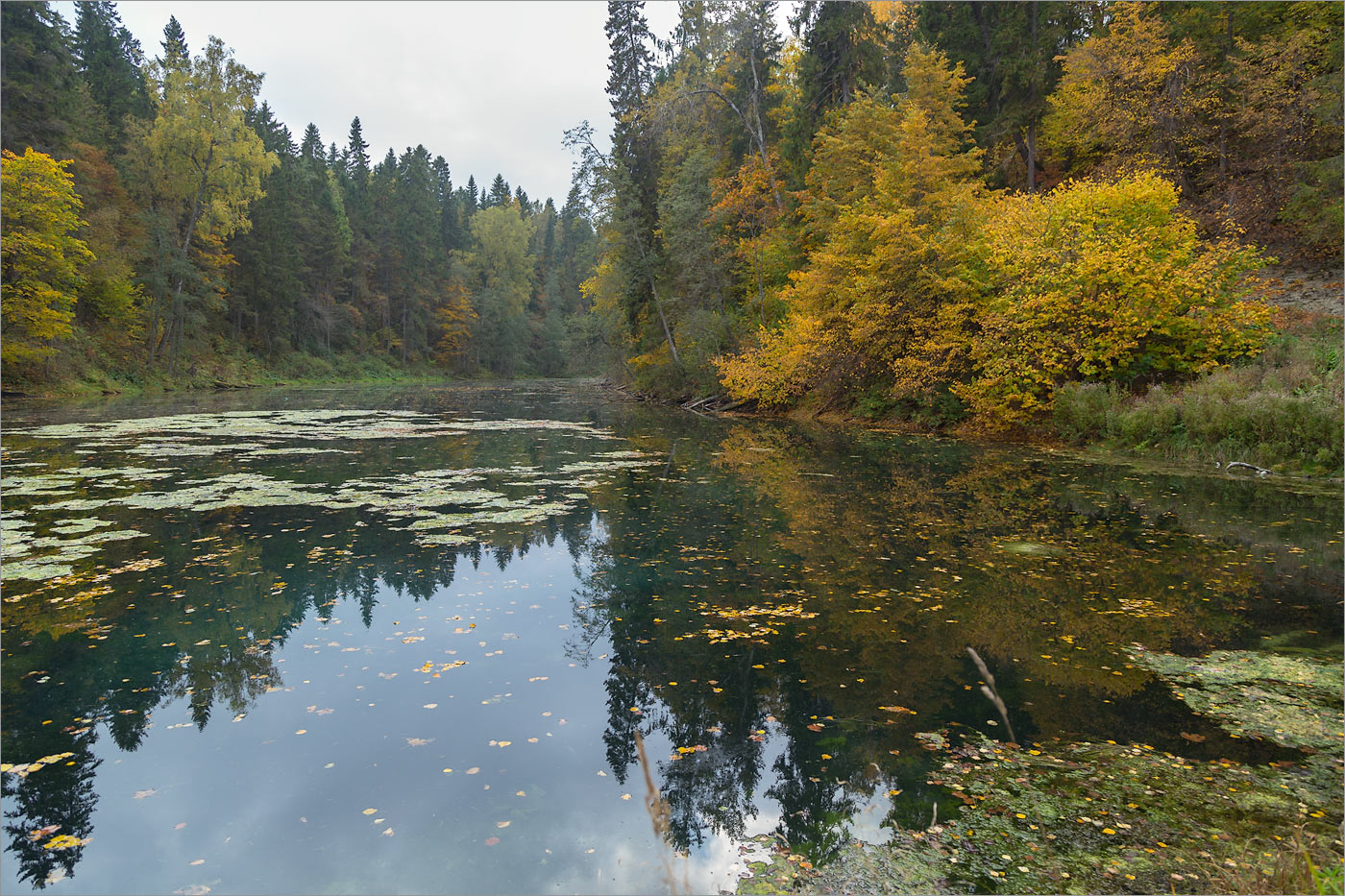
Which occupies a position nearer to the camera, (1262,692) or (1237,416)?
(1262,692)

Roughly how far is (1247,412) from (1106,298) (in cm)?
378

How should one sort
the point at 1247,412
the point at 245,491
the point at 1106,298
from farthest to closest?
the point at 1106,298
the point at 1247,412
the point at 245,491

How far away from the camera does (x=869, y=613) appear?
6129 mm

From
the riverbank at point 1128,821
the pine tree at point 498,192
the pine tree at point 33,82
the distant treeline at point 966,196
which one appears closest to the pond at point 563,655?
the riverbank at point 1128,821

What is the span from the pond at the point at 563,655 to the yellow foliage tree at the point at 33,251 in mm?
21207

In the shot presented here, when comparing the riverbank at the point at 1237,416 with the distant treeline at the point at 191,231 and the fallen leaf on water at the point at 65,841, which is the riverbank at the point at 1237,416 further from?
the distant treeline at the point at 191,231

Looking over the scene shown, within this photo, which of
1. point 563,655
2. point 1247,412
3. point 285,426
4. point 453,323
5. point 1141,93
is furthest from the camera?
point 453,323

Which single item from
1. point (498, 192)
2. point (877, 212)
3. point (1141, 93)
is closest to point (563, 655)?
point (877, 212)

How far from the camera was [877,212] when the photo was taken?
2012 centimetres

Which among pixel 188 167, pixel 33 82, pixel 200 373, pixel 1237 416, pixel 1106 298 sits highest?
pixel 33 82

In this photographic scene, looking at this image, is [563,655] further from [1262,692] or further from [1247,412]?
[1247,412]

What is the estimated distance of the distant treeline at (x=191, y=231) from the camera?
28.3m

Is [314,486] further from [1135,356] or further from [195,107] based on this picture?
[195,107]

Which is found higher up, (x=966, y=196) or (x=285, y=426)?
(x=966, y=196)
